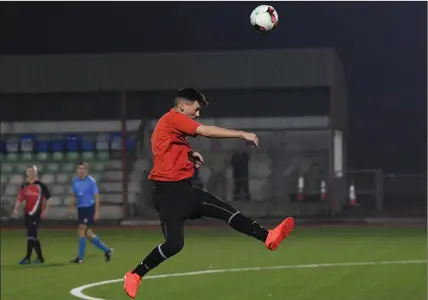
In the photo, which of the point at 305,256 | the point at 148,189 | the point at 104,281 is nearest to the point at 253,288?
the point at 104,281

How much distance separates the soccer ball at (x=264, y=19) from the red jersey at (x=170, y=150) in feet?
6.34

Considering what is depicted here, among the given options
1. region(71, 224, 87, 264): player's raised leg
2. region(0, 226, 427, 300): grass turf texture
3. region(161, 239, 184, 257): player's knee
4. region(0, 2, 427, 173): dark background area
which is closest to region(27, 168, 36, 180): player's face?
region(71, 224, 87, 264): player's raised leg

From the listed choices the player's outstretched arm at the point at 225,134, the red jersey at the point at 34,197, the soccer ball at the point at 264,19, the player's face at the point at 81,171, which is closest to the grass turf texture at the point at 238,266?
the red jersey at the point at 34,197

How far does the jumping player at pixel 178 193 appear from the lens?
1136 cm

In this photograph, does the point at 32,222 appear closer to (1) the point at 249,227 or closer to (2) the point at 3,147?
(1) the point at 249,227

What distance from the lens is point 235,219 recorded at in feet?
37.5

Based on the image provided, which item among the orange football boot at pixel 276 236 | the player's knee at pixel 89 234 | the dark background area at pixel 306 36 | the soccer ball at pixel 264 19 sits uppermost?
the dark background area at pixel 306 36

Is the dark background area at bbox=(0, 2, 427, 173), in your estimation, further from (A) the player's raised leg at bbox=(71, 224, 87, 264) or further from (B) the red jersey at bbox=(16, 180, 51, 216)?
(A) the player's raised leg at bbox=(71, 224, 87, 264)

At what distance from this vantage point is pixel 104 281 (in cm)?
1675

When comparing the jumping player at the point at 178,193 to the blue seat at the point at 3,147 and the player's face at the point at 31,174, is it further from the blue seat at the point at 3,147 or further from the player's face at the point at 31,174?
the blue seat at the point at 3,147

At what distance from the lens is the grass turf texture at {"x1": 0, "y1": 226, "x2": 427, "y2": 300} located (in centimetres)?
1498

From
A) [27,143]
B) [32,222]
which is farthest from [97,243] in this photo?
[27,143]

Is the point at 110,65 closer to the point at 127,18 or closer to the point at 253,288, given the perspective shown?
the point at 127,18

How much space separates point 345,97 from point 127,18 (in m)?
9.18
